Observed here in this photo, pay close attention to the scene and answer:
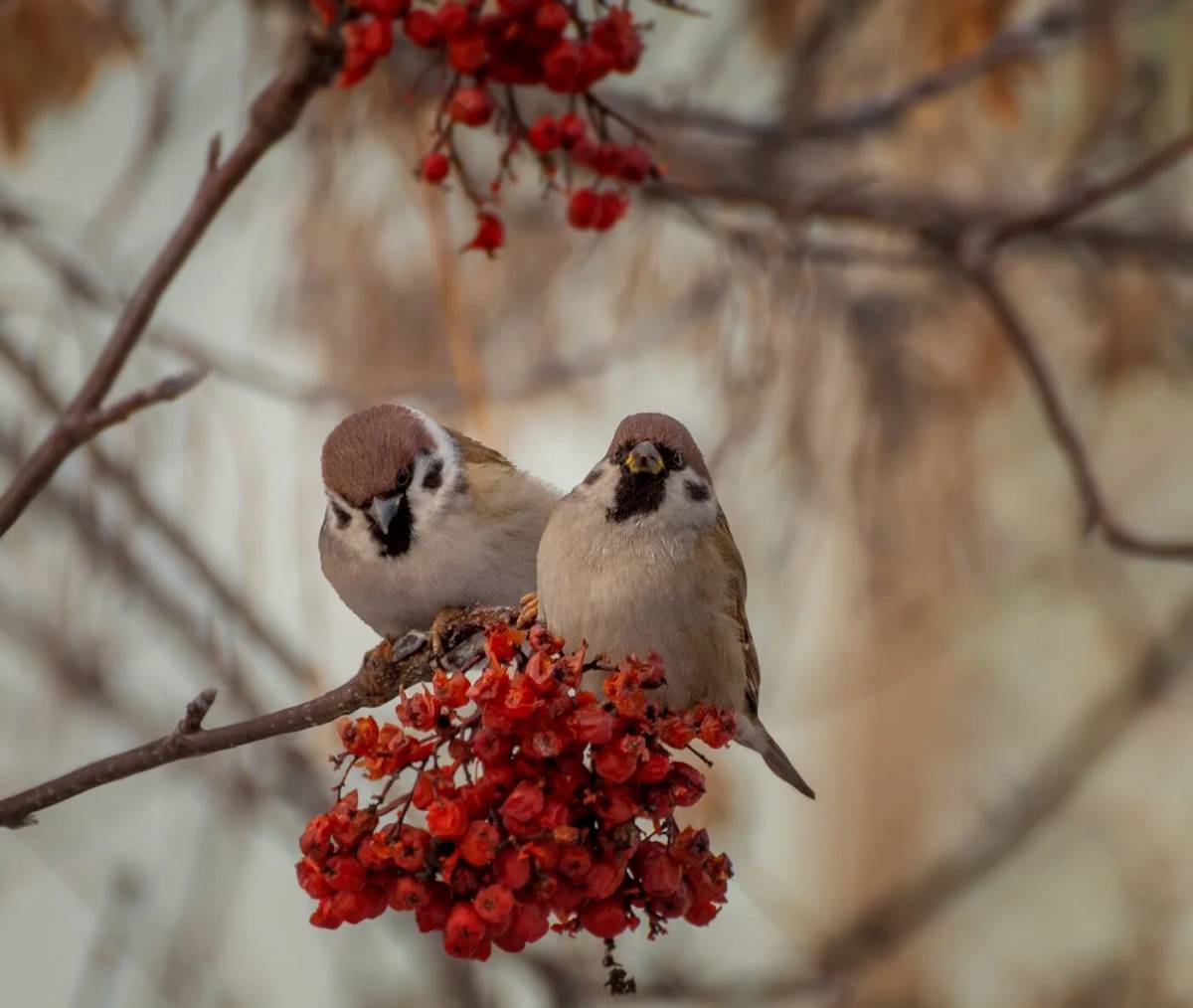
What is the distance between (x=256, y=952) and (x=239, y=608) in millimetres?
2536

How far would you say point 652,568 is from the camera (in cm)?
147

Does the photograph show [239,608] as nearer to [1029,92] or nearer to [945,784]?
[1029,92]

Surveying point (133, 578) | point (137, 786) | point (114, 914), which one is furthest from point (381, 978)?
point (133, 578)

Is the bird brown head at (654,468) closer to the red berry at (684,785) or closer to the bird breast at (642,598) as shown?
the bird breast at (642,598)

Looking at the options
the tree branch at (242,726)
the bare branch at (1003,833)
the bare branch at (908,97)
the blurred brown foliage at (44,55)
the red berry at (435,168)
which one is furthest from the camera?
the bare branch at (1003,833)

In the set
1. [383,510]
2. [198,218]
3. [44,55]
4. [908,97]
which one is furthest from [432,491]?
[908,97]

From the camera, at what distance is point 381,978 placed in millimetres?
4219

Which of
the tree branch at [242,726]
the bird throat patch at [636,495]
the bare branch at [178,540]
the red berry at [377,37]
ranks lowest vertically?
the tree branch at [242,726]

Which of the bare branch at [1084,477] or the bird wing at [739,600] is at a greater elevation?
the bare branch at [1084,477]

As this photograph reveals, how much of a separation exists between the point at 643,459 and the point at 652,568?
199 millimetres

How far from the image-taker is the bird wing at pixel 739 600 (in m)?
1.59

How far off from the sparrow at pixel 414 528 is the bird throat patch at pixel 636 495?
24cm

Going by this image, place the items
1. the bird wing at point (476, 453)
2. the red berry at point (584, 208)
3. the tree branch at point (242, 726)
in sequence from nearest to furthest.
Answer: the tree branch at point (242, 726), the red berry at point (584, 208), the bird wing at point (476, 453)

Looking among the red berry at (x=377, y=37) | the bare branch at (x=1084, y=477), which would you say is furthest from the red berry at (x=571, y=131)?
the bare branch at (x=1084, y=477)
